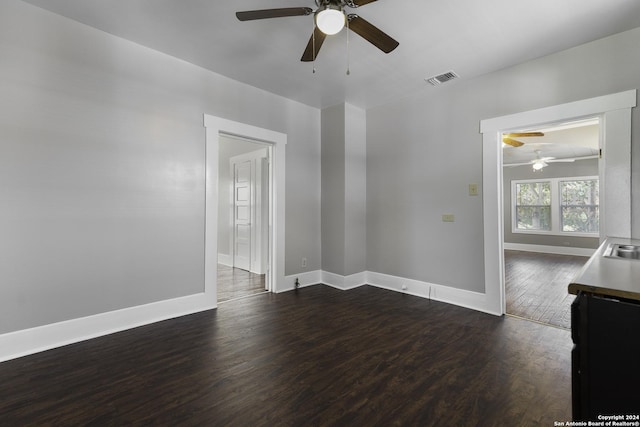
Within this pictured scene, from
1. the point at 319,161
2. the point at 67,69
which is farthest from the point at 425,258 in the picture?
the point at 67,69

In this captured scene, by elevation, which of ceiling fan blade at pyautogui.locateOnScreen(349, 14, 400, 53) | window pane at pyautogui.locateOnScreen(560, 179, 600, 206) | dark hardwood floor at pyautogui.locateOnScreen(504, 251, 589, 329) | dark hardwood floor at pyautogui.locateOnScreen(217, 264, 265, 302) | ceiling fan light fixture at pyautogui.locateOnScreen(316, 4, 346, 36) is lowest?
dark hardwood floor at pyautogui.locateOnScreen(504, 251, 589, 329)

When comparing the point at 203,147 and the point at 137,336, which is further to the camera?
the point at 203,147

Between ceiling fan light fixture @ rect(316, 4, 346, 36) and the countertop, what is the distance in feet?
6.22

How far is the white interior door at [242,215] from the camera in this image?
564 centimetres

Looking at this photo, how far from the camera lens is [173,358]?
232 cm

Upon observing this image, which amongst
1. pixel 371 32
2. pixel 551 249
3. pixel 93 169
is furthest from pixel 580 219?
pixel 93 169

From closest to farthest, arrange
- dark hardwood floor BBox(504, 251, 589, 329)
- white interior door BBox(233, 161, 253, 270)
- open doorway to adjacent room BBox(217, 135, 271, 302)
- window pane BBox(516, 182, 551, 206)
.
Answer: dark hardwood floor BBox(504, 251, 589, 329)
open doorway to adjacent room BBox(217, 135, 271, 302)
white interior door BBox(233, 161, 253, 270)
window pane BBox(516, 182, 551, 206)

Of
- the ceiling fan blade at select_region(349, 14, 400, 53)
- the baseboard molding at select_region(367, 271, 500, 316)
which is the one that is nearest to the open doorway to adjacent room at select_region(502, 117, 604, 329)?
the baseboard molding at select_region(367, 271, 500, 316)

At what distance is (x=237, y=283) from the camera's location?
15.4ft

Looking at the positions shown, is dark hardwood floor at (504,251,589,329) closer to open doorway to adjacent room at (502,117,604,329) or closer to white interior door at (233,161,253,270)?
open doorway to adjacent room at (502,117,604,329)

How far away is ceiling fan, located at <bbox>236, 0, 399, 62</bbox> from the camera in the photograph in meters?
1.88

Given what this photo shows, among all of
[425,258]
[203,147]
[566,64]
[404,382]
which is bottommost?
[404,382]

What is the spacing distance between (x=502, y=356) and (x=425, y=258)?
1.72m

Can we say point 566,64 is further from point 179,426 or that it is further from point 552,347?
point 179,426
